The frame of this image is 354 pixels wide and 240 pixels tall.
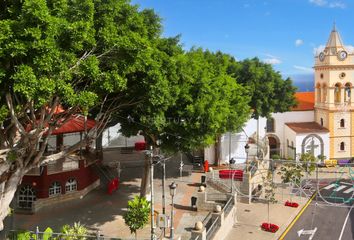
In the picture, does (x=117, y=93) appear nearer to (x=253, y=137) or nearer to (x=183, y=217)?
(x=183, y=217)

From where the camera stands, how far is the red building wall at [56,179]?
3003 cm

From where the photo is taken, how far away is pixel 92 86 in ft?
62.1

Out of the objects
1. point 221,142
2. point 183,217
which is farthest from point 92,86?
point 221,142

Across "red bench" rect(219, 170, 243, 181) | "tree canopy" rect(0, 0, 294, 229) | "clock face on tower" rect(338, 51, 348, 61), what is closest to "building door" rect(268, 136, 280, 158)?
"clock face on tower" rect(338, 51, 348, 61)

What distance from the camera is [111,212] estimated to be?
29.5 m

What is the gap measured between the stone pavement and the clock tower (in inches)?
993

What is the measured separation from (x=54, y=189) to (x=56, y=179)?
906 millimetres

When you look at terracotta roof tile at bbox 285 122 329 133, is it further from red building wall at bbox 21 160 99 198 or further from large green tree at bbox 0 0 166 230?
large green tree at bbox 0 0 166 230

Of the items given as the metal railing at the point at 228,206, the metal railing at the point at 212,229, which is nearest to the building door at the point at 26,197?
the metal railing at the point at 212,229

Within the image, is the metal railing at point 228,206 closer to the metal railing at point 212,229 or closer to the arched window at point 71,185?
the metal railing at point 212,229

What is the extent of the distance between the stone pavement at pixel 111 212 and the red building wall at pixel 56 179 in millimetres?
1170

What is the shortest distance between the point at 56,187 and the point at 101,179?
648 centimetres

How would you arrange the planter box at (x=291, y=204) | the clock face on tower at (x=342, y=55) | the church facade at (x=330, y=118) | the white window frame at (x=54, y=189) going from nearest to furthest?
the white window frame at (x=54, y=189) → the planter box at (x=291, y=204) → the church facade at (x=330, y=118) → the clock face on tower at (x=342, y=55)

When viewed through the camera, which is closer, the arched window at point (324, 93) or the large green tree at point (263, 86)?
the large green tree at point (263, 86)
